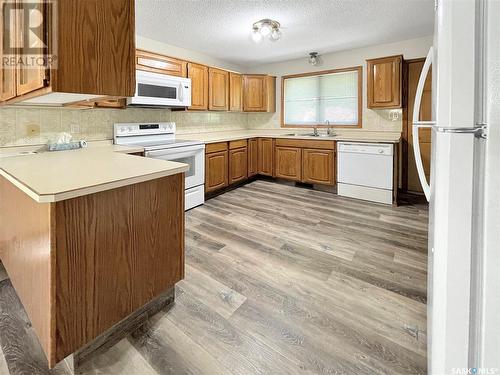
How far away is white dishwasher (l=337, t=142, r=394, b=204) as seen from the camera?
12.0ft

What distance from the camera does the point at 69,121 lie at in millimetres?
2824

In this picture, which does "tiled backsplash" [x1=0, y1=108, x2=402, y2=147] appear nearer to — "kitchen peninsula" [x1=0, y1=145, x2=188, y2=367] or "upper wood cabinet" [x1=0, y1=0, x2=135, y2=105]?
"kitchen peninsula" [x1=0, y1=145, x2=188, y2=367]

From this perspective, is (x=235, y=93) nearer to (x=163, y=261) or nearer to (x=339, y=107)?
(x=339, y=107)

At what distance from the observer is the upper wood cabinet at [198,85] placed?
3910 mm

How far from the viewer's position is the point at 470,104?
654 millimetres

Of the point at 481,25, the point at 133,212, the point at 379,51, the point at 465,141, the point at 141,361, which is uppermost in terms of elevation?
the point at 379,51

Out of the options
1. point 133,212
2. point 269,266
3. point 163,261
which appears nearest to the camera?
point 133,212

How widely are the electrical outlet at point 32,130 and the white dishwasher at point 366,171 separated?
3.56 m

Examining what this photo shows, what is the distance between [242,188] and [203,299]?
3.02 m

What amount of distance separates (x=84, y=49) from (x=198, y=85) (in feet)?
9.71

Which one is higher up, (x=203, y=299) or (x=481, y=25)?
(x=481, y=25)

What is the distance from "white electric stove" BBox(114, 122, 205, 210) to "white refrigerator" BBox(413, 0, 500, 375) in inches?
109

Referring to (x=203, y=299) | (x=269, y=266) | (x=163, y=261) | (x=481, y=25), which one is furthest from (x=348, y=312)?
(x=481, y=25)

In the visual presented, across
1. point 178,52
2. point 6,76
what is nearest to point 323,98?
point 178,52
